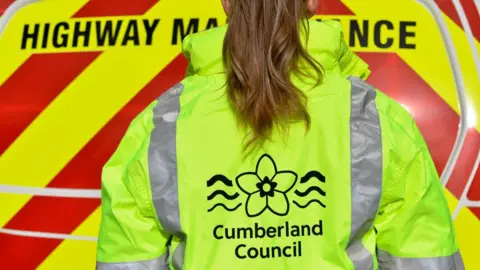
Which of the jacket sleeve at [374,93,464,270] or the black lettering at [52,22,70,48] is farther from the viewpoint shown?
the black lettering at [52,22,70,48]

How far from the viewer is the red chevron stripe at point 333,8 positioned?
182 cm

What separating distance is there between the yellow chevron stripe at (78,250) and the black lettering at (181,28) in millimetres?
517

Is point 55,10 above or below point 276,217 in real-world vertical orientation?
above

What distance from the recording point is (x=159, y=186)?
1.32 metres

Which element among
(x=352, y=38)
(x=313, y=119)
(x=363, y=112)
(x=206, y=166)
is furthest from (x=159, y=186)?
(x=352, y=38)

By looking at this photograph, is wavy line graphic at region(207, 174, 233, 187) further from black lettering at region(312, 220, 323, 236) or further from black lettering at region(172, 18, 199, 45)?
black lettering at region(172, 18, 199, 45)

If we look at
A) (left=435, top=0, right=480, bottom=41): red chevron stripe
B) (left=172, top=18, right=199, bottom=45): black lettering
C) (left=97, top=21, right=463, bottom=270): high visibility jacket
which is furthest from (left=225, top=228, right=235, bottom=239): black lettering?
(left=435, top=0, right=480, bottom=41): red chevron stripe

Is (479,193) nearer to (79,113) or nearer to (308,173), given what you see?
(308,173)

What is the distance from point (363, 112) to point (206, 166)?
0.33 metres

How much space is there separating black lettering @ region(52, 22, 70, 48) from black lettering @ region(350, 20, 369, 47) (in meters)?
0.79

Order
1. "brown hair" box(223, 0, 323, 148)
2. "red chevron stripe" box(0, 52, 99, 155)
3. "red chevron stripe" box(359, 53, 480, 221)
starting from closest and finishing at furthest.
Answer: "brown hair" box(223, 0, 323, 148) → "red chevron stripe" box(359, 53, 480, 221) → "red chevron stripe" box(0, 52, 99, 155)

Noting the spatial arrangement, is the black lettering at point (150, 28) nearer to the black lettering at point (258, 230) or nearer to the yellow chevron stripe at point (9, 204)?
the yellow chevron stripe at point (9, 204)

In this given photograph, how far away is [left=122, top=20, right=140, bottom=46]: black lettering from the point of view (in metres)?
1.84

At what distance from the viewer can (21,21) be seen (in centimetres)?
190
